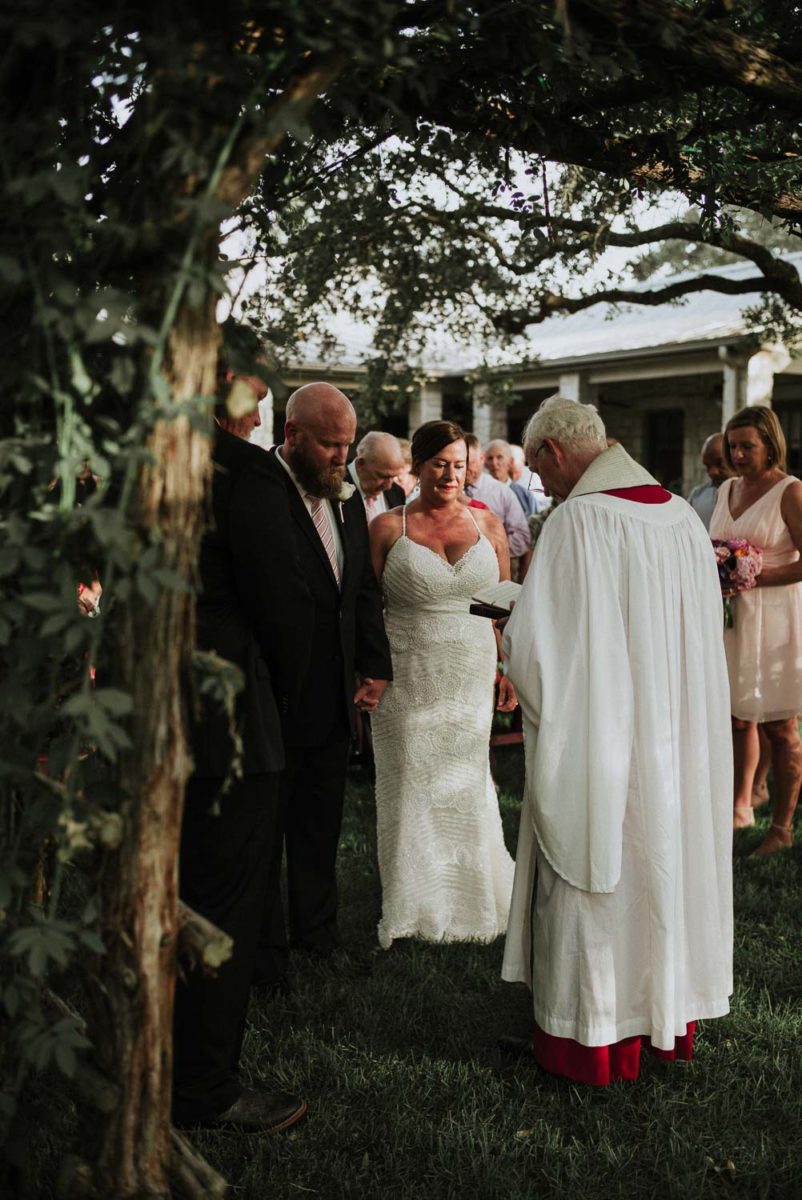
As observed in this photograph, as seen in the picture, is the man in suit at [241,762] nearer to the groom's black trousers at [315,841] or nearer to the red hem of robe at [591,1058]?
the red hem of robe at [591,1058]

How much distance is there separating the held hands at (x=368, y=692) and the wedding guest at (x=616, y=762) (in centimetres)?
137

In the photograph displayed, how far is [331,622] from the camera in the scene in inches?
186

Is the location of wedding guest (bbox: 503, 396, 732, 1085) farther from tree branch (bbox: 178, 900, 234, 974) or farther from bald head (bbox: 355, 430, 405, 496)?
bald head (bbox: 355, 430, 405, 496)

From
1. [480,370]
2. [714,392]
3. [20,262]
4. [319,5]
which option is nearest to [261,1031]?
[20,262]

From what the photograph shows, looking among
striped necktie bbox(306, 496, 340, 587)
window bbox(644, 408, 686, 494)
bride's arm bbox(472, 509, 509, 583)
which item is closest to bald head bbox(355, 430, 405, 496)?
bride's arm bbox(472, 509, 509, 583)

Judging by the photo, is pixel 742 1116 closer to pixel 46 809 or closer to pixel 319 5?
pixel 46 809

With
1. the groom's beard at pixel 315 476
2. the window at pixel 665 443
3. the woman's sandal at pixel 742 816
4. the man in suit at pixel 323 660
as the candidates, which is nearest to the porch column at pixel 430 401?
the window at pixel 665 443

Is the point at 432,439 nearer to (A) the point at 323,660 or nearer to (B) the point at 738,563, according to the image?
(A) the point at 323,660

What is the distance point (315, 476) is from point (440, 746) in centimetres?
162

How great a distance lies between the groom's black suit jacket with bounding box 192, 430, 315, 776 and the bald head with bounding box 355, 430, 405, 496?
3.27 metres

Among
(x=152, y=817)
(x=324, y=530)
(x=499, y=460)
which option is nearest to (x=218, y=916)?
(x=152, y=817)

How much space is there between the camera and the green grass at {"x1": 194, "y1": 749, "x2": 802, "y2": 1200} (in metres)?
3.33

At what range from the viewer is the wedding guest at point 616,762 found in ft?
12.2

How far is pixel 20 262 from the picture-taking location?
2182 mm
